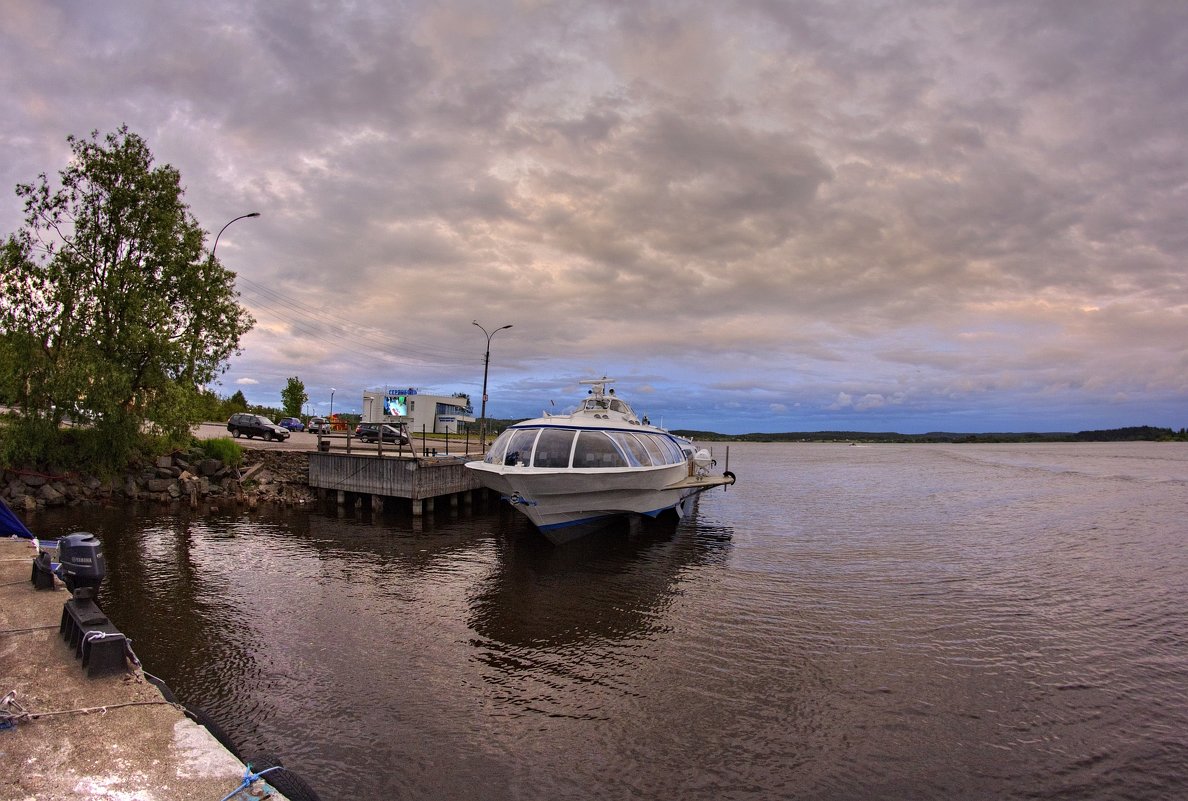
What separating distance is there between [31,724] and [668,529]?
22.3 metres

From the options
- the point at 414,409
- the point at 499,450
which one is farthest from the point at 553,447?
the point at 414,409

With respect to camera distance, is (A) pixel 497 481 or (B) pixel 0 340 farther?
(B) pixel 0 340

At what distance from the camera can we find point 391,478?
87.1ft

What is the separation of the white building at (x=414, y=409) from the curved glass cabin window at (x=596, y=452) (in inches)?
1619

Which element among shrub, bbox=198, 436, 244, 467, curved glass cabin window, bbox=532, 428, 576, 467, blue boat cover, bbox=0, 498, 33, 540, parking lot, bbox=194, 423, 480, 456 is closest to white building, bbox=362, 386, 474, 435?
parking lot, bbox=194, 423, 480, 456

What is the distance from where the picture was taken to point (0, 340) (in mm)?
23500

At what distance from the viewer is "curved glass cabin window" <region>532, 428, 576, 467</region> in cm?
1934

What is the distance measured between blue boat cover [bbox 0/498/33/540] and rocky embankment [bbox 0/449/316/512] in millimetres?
13093

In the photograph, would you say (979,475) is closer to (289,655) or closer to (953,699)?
(953,699)

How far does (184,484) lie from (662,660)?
80.1 ft

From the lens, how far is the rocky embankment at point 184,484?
23.6 m

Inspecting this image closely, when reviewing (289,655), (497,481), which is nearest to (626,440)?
(497,481)

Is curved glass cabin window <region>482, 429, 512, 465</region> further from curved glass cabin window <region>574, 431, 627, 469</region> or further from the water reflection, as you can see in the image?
the water reflection

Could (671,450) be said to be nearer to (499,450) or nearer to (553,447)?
(553,447)
